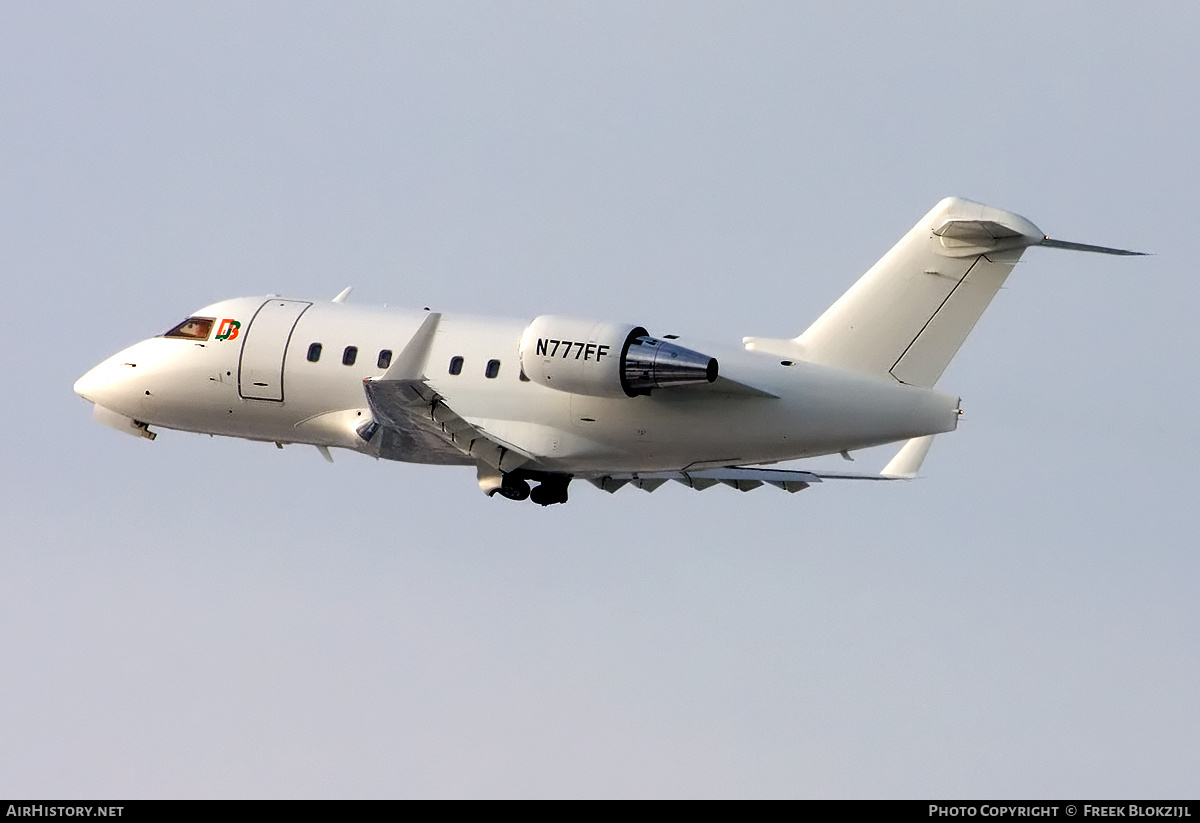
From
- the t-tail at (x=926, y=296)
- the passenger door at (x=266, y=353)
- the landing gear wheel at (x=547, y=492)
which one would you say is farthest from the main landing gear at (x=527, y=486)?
the t-tail at (x=926, y=296)

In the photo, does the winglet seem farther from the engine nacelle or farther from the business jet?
the engine nacelle

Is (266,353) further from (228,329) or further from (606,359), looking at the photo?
(606,359)

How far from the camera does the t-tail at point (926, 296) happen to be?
119 feet

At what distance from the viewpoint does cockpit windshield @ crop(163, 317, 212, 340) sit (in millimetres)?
41000

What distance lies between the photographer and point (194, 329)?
4122 cm

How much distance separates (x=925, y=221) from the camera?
3681 centimetres

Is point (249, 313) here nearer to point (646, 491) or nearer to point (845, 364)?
point (646, 491)

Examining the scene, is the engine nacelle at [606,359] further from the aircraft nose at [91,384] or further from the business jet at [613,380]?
the aircraft nose at [91,384]

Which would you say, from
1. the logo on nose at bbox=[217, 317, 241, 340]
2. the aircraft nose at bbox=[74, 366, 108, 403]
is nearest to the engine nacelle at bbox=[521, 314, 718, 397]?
the logo on nose at bbox=[217, 317, 241, 340]

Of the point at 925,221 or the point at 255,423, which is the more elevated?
the point at 925,221

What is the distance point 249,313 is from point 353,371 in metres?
2.72

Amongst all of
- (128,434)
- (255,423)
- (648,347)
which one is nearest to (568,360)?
(648,347)

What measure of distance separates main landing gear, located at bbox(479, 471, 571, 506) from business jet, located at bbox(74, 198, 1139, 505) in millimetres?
34

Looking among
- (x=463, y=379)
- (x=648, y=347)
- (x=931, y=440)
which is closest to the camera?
(x=648, y=347)
